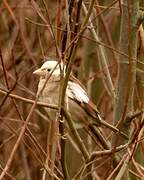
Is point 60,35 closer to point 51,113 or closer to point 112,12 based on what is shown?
point 51,113

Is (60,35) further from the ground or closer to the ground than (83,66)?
further from the ground

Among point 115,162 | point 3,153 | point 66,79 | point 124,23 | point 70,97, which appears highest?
point 124,23

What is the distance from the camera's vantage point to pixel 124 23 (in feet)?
10.0

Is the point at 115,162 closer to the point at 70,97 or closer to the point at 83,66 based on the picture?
the point at 70,97

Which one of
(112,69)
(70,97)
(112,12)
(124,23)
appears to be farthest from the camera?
(112,12)

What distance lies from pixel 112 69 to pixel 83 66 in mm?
364

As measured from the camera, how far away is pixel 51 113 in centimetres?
328

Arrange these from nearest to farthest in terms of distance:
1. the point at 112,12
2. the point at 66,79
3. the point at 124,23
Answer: the point at 66,79 < the point at 124,23 < the point at 112,12

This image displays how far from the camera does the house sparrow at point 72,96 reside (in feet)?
10.8

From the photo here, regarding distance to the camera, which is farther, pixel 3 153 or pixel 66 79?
pixel 3 153

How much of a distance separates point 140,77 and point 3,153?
1.47 metres

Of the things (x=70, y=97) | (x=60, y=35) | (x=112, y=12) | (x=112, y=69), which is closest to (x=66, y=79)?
(x=60, y=35)

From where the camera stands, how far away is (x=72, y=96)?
11.6ft

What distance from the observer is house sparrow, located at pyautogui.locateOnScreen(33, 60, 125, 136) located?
3.30m
